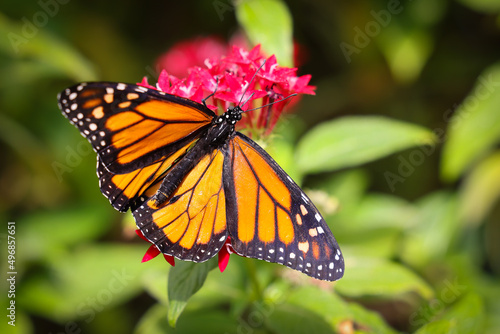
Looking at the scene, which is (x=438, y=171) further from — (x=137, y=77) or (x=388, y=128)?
(x=137, y=77)

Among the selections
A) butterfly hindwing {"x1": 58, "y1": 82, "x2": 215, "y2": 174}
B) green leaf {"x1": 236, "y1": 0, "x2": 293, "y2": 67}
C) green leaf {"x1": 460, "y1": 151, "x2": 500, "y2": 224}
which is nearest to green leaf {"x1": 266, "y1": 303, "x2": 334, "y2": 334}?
butterfly hindwing {"x1": 58, "y1": 82, "x2": 215, "y2": 174}

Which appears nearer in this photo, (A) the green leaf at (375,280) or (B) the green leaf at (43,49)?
(A) the green leaf at (375,280)

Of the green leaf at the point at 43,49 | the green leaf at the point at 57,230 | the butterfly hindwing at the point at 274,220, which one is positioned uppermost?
the green leaf at the point at 43,49

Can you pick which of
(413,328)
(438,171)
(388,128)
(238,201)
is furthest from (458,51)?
(238,201)

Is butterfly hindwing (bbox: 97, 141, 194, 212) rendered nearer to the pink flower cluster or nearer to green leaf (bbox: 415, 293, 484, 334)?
the pink flower cluster

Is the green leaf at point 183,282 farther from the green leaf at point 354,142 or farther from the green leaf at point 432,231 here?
the green leaf at point 432,231

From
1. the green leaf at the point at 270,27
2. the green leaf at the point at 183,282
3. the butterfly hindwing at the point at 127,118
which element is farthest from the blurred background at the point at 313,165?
the butterfly hindwing at the point at 127,118
